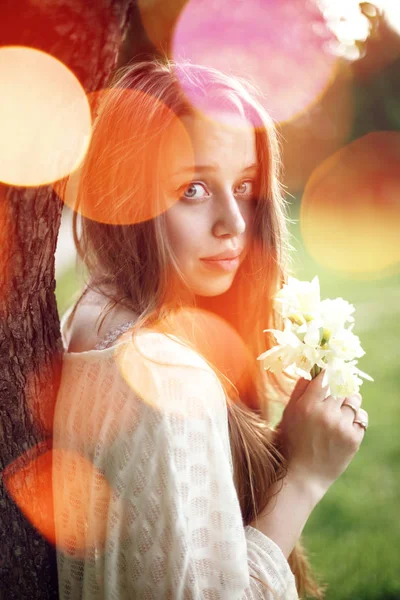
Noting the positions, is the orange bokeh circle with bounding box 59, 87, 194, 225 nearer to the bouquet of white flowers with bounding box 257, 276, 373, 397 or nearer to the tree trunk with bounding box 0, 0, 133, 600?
the tree trunk with bounding box 0, 0, 133, 600

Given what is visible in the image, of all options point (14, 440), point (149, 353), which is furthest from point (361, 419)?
point (14, 440)

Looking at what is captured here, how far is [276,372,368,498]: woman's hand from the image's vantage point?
208 centimetres

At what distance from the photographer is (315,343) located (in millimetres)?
2045

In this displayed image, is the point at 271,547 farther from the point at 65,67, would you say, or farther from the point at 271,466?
the point at 65,67

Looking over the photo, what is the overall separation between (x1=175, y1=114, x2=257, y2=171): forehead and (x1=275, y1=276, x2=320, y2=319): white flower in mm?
473

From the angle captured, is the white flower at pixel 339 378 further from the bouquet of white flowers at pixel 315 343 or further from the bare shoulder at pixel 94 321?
the bare shoulder at pixel 94 321

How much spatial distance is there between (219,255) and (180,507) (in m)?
0.83

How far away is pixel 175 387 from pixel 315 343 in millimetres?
606

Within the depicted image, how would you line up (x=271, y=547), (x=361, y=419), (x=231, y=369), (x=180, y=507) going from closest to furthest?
(x=180, y=507) < (x=271, y=547) < (x=361, y=419) < (x=231, y=369)

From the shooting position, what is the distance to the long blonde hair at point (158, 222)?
6.32ft

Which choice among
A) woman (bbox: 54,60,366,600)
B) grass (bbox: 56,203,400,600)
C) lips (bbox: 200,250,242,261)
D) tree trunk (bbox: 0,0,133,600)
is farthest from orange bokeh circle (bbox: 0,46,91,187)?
grass (bbox: 56,203,400,600)

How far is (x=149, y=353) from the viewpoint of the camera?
1.70 m

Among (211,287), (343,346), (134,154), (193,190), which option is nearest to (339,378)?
(343,346)

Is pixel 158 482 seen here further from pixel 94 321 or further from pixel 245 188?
pixel 245 188
